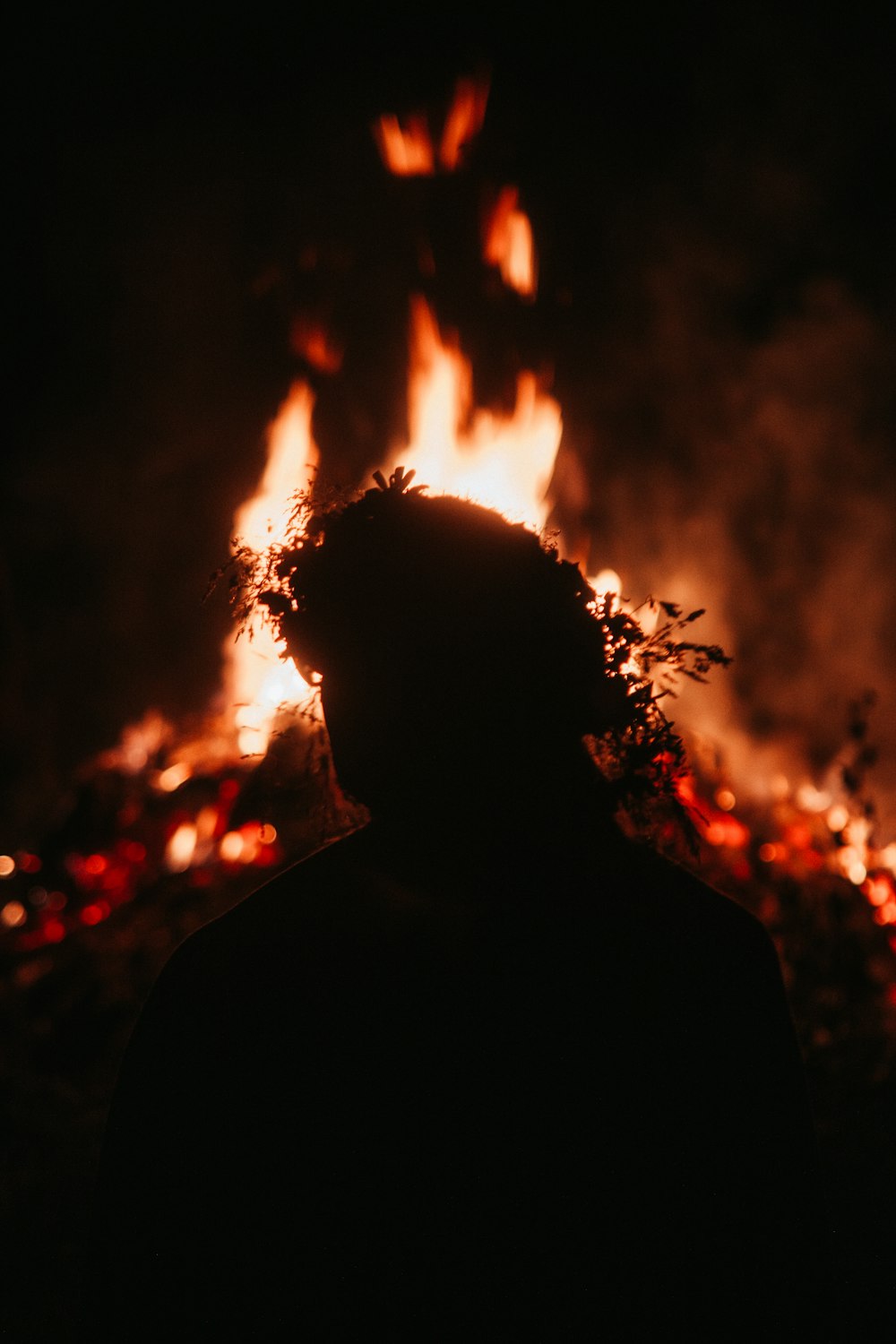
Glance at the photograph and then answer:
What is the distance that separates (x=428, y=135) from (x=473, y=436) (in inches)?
136

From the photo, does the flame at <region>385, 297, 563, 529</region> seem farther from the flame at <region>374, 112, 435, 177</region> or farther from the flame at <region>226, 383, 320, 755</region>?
the flame at <region>374, 112, 435, 177</region>

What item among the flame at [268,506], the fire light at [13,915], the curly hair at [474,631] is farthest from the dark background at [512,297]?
the curly hair at [474,631]

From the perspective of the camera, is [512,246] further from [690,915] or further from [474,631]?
[690,915]

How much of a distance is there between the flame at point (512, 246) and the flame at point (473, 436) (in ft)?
3.16

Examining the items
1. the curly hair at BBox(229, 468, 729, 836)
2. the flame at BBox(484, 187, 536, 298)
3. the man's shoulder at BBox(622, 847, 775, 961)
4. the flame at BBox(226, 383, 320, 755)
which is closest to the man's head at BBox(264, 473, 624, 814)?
the curly hair at BBox(229, 468, 729, 836)

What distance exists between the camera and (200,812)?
658 cm

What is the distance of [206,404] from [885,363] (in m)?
6.53

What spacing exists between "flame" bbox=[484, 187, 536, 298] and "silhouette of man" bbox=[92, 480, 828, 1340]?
7.43 meters

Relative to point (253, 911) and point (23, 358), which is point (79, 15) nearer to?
point (23, 358)

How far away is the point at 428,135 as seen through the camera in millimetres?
8102

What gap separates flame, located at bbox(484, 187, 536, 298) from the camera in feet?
26.7

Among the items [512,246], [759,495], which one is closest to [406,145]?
[512,246]

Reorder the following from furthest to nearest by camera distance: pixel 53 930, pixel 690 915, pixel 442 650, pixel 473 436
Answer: pixel 473 436, pixel 53 930, pixel 442 650, pixel 690 915

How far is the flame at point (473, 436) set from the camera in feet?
21.8
